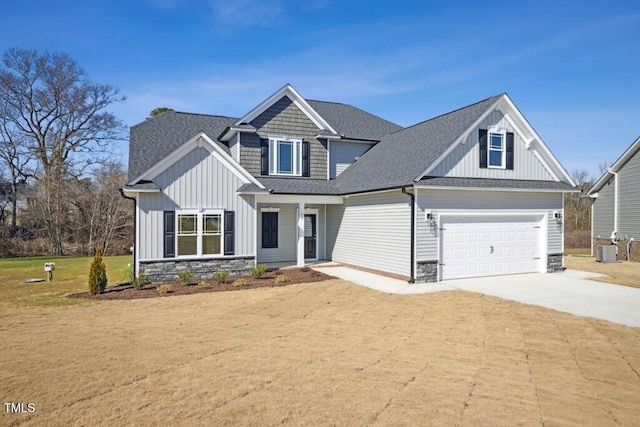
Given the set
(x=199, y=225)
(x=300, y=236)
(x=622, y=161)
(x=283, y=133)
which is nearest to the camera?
(x=199, y=225)

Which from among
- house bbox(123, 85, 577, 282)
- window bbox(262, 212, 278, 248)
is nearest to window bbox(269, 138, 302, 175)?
house bbox(123, 85, 577, 282)

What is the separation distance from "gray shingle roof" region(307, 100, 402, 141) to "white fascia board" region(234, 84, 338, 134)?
1.51 meters

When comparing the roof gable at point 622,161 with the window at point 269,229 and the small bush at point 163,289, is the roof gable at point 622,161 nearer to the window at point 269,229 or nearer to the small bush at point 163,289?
the window at point 269,229

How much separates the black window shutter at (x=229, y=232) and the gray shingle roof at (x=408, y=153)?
4.95 m

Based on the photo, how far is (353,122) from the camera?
22750mm

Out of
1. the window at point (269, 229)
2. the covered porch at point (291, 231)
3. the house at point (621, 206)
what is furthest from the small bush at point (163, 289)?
the house at point (621, 206)

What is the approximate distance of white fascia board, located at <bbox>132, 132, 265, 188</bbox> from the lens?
14.2 m

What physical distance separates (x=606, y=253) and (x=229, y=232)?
18079 millimetres

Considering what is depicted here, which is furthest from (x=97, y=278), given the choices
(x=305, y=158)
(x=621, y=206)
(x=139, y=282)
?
(x=621, y=206)

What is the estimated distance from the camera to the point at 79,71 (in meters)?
34.8

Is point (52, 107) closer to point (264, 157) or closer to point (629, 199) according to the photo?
point (264, 157)

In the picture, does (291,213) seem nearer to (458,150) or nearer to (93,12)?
(458,150)

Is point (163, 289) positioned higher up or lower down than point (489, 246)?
lower down

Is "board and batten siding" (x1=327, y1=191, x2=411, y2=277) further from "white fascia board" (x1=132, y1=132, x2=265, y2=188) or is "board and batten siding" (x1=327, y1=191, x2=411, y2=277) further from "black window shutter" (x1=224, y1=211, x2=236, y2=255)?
"black window shutter" (x1=224, y1=211, x2=236, y2=255)
